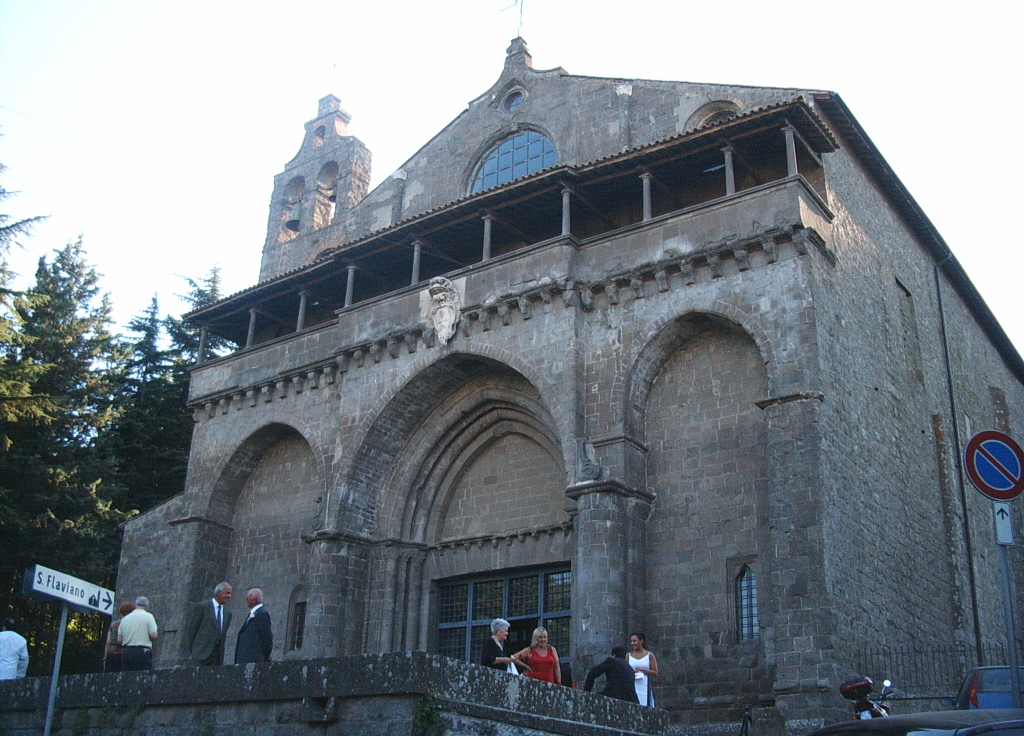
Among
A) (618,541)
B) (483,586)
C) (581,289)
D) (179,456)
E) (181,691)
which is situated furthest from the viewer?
(179,456)

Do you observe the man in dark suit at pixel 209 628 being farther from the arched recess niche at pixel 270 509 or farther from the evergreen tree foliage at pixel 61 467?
the evergreen tree foliage at pixel 61 467

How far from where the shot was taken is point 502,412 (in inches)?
790

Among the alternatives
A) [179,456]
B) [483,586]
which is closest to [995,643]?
[483,586]

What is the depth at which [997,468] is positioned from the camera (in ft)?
27.6

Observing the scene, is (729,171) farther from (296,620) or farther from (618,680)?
(296,620)

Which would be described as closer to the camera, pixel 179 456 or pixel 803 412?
pixel 803 412

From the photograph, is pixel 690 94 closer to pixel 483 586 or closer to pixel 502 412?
pixel 502 412

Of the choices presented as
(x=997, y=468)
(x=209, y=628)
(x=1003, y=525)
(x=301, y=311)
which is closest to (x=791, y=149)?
(x=997, y=468)

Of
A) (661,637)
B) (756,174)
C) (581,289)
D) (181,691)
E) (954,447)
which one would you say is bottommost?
(181,691)

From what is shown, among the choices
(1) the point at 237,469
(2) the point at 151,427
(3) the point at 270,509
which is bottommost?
(3) the point at 270,509

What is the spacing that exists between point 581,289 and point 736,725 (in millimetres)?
7259

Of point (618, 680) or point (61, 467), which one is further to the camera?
point (61, 467)

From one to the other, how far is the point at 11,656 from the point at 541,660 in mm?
5319

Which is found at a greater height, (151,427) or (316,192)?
(316,192)
